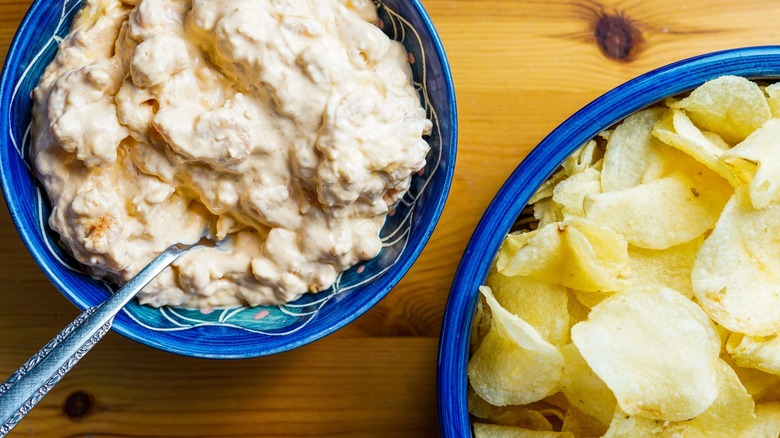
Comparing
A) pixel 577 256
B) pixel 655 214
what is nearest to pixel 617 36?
pixel 655 214

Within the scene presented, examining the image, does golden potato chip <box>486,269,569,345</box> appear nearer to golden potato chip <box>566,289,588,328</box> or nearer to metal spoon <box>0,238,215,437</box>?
golden potato chip <box>566,289,588,328</box>

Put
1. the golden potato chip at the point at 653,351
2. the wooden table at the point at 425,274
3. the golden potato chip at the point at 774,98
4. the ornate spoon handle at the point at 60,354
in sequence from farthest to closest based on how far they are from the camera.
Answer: the wooden table at the point at 425,274 < the golden potato chip at the point at 774,98 < the golden potato chip at the point at 653,351 < the ornate spoon handle at the point at 60,354

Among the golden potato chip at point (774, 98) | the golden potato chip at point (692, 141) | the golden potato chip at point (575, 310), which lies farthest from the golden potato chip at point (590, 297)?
the golden potato chip at point (774, 98)

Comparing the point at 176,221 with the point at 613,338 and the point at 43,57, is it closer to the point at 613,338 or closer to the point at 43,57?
the point at 43,57

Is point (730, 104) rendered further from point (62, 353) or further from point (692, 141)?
point (62, 353)

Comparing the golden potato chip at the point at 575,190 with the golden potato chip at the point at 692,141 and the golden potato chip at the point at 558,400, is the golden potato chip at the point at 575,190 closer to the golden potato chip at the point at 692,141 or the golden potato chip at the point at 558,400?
the golden potato chip at the point at 692,141
